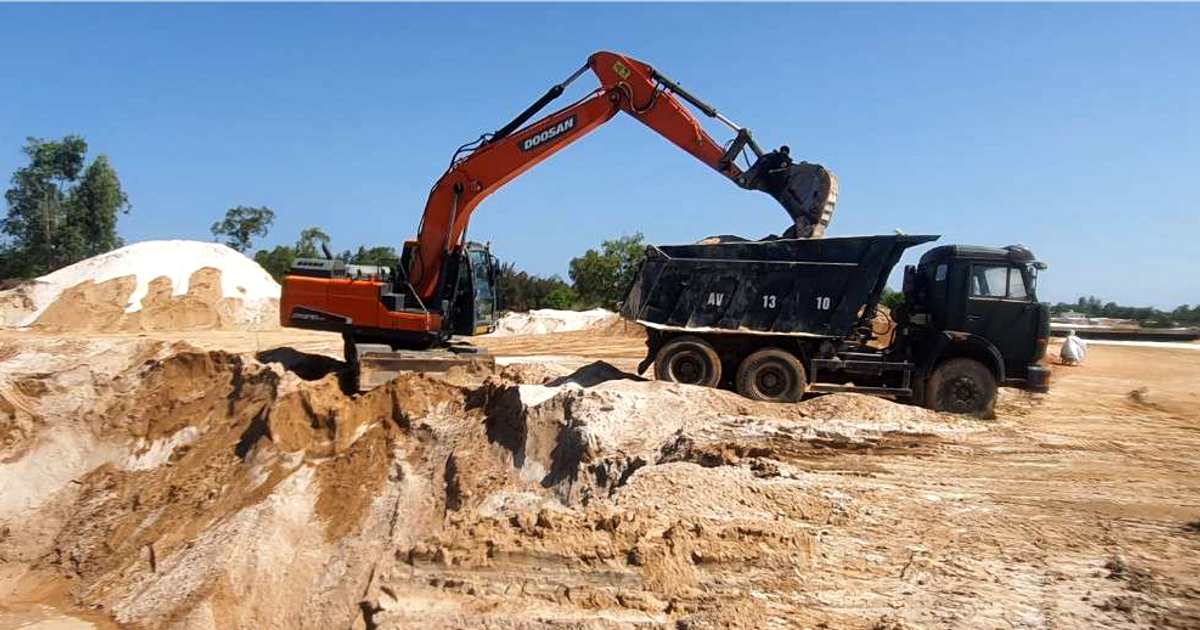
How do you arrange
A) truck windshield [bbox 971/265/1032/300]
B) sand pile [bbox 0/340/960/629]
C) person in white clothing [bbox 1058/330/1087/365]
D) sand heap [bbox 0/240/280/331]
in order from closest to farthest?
sand pile [bbox 0/340/960/629], truck windshield [bbox 971/265/1032/300], person in white clothing [bbox 1058/330/1087/365], sand heap [bbox 0/240/280/331]

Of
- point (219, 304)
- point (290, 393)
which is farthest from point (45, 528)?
point (219, 304)

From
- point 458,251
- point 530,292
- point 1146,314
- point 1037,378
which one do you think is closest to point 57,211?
point 530,292

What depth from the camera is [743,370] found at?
1058 centimetres

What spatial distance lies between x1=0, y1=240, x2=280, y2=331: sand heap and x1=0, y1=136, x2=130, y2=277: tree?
8.31m

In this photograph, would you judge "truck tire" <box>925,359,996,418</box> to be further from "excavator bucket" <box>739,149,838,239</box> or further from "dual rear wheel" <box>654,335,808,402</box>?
"excavator bucket" <box>739,149,838,239</box>

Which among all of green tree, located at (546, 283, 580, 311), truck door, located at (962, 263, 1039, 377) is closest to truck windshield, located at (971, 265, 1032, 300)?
truck door, located at (962, 263, 1039, 377)

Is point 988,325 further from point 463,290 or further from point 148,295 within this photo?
point 148,295

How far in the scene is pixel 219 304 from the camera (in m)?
24.4

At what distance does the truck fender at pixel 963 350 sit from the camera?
10.2 m

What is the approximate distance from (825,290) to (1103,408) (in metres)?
4.78

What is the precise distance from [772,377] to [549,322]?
56.0ft

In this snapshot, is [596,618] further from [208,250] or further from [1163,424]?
[208,250]

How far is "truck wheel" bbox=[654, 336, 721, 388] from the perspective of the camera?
10.8m

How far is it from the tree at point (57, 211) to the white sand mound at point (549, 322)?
704 inches
